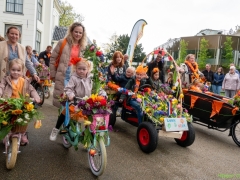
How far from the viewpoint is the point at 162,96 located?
184 inches

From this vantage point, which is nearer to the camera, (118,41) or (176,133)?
(176,133)

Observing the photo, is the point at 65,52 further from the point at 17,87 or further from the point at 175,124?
the point at 175,124

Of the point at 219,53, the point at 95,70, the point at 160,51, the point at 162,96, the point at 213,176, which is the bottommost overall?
the point at 213,176

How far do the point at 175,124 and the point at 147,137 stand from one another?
53cm

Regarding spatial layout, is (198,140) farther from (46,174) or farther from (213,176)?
(46,174)

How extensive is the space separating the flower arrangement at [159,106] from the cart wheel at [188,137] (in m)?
0.17

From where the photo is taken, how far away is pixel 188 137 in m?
4.41

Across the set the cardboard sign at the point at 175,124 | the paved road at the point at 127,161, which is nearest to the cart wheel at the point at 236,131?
the paved road at the point at 127,161

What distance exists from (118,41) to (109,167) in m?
43.3

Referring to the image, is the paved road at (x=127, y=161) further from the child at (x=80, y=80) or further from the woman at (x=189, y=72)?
the woman at (x=189, y=72)

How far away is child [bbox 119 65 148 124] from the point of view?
455cm

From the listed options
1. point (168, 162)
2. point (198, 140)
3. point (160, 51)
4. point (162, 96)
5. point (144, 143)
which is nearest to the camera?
point (168, 162)

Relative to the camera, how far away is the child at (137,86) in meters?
4.55

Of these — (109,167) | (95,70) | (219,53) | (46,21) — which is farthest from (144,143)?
(219,53)
